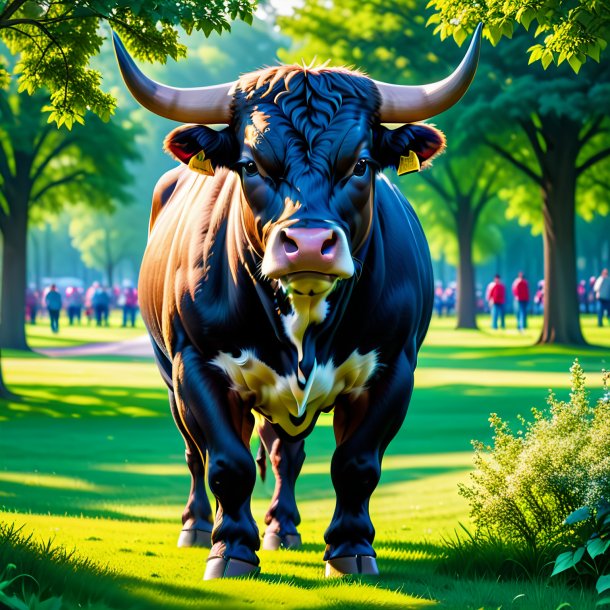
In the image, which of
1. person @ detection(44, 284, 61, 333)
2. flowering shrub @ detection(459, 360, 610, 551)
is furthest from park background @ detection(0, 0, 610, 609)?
person @ detection(44, 284, 61, 333)

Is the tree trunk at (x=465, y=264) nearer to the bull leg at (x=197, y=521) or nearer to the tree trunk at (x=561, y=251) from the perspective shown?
the tree trunk at (x=561, y=251)

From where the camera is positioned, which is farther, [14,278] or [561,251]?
[14,278]

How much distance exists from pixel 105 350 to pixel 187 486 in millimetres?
21023

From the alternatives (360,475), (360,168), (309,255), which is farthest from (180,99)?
(360,475)

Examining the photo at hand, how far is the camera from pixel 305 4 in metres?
29.0

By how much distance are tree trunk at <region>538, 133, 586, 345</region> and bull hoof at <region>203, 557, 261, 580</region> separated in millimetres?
20345

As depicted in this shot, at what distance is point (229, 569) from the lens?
568 centimetres

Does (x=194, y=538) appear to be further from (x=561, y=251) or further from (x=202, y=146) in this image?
(x=561, y=251)

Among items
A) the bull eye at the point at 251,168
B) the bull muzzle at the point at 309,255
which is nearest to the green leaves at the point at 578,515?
the bull muzzle at the point at 309,255

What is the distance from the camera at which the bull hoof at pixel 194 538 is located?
289 inches

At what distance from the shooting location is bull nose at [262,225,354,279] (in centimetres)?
482

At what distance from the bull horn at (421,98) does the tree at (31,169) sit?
20.7 m

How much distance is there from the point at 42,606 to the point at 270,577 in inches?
59.9

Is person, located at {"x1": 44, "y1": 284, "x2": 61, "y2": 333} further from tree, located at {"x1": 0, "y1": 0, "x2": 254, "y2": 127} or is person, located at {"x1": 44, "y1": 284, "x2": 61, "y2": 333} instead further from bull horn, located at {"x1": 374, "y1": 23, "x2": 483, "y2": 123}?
bull horn, located at {"x1": 374, "y1": 23, "x2": 483, "y2": 123}
